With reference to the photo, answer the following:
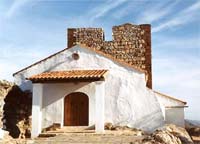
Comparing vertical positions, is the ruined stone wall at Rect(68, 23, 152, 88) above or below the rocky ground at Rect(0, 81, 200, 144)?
above

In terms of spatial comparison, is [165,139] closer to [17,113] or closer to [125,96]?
[125,96]

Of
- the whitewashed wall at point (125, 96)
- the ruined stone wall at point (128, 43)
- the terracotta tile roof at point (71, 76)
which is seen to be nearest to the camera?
the terracotta tile roof at point (71, 76)

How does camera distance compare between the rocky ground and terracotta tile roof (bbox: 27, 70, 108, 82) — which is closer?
the rocky ground

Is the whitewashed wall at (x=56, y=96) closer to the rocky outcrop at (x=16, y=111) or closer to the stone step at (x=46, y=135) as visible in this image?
the rocky outcrop at (x=16, y=111)

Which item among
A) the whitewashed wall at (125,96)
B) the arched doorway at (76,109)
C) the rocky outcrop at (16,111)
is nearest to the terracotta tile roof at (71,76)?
the whitewashed wall at (125,96)

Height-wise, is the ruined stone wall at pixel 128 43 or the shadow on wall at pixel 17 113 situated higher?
the ruined stone wall at pixel 128 43

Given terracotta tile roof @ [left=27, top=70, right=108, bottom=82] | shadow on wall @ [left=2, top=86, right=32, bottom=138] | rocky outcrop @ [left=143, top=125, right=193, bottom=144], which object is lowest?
rocky outcrop @ [left=143, top=125, right=193, bottom=144]

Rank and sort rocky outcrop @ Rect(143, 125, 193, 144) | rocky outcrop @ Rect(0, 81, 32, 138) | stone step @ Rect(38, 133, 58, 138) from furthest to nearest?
rocky outcrop @ Rect(0, 81, 32, 138)
stone step @ Rect(38, 133, 58, 138)
rocky outcrop @ Rect(143, 125, 193, 144)

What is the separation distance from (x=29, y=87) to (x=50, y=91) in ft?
4.37

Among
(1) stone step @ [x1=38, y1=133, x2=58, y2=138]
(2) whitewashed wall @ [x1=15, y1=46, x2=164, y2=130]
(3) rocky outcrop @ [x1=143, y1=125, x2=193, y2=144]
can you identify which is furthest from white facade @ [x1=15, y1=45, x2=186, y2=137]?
(3) rocky outcrop @ [x1=143, y1=125, x2=193, y2=144]

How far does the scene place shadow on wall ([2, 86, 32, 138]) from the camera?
A: 20.8m

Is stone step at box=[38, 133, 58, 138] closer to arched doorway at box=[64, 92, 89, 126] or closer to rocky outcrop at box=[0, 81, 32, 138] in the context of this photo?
rocky outcrop at box=[0, 81, 32, 138]

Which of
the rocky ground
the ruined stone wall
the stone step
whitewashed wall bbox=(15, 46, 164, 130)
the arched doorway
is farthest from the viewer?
the ruined stone wall

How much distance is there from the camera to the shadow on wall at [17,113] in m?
20.8
